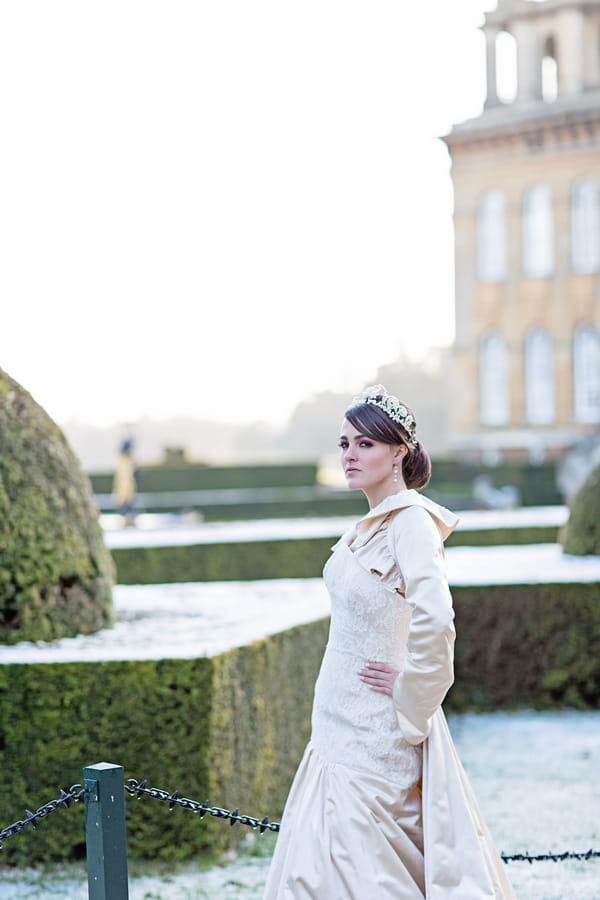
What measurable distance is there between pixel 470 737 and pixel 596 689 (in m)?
1.06

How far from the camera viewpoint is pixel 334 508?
A: 21438mm

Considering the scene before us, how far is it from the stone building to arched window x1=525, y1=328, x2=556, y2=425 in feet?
0.08

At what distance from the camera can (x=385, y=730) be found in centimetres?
295

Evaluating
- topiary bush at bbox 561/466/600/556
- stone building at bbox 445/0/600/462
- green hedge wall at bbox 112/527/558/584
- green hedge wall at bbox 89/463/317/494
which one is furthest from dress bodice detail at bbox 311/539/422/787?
stone building at bbox 445/0/600/462

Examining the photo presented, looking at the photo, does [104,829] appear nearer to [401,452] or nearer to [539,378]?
[401,452]

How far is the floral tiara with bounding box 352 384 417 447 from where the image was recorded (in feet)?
10.2

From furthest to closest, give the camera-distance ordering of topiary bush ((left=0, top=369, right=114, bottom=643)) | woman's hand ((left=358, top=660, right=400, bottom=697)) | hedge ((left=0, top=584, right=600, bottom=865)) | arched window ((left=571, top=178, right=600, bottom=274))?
arched window ((left=571, top=178, right=600, bottom=274)) < topiary bush ((left=0, top=369, right=114, bottom=643)) < hedge ((left=0, top=584, right=600, bottom=865)) < woman's hand ((left=358, top=660, right=400, bottom=697))

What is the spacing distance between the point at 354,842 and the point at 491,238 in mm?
30605

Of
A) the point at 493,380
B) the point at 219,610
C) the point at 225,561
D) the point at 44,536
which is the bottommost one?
the point at 225,561

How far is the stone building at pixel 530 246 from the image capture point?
3125 centimetres

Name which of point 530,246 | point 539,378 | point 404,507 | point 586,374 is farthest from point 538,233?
point 404,507

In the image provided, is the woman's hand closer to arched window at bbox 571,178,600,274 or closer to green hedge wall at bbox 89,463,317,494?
green hedge wall at bbox 89,463,317,494

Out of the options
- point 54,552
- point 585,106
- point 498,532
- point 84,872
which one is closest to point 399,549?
point 84,872

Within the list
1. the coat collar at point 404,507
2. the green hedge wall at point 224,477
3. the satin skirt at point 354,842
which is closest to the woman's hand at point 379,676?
the satin skirt at point 354,842
